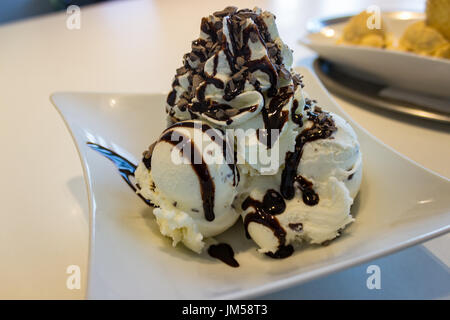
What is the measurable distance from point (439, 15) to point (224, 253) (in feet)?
5.50

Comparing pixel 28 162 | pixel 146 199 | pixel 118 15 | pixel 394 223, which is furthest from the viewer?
pixel 118 15

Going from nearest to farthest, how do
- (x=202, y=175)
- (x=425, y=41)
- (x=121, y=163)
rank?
(x=202, y=175) < (x=121, y=163) < (x=425, y=41)

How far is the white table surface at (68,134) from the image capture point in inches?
35.9

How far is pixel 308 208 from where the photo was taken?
0.94 meters

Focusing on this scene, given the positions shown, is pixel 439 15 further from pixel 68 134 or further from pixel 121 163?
pixel 68 134

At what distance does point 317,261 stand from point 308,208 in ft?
0.46

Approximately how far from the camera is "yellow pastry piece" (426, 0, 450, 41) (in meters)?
1.81

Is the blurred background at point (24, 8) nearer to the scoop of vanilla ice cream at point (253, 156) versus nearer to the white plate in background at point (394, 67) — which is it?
the white plate in background at point (394, 67)

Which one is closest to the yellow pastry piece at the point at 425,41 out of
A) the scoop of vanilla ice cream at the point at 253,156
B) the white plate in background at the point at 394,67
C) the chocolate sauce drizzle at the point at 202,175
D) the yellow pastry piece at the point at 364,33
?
the yellow pastry piece at the point at 364,33

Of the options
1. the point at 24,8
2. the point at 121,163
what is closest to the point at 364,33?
the point at 121,163

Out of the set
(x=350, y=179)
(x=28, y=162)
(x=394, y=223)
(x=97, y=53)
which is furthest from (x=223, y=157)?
(x=97, y=53)

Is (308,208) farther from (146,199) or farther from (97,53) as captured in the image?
(97,53)

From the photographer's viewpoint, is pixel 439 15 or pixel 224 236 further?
pixel 439 15

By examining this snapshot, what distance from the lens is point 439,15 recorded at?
6.01 feet
